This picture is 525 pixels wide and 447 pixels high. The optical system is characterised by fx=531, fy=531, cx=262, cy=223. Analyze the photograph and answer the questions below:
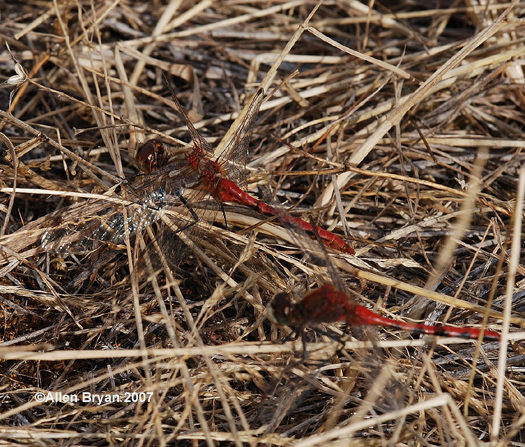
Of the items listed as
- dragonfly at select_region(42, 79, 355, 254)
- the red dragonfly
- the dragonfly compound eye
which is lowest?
the red dragonfly

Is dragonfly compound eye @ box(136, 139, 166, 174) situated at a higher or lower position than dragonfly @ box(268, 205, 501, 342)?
higher

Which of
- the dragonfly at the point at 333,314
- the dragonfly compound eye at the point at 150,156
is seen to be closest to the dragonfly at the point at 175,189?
the dragonfly compound eye at the point at 150,156

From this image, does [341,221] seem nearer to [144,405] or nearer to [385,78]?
[385,78]

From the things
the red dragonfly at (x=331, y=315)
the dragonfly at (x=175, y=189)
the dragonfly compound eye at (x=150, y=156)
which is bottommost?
the red dragonfly at (x=331, y=315)

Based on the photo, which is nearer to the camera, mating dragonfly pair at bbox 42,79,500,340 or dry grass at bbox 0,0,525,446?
dry grass at bbox 0,0,525,446

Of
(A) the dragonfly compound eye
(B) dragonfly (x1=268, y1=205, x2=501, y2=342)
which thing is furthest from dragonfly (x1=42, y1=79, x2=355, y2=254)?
(B) dragonfly (x1=268, y1=205, x2=501, y2=342)

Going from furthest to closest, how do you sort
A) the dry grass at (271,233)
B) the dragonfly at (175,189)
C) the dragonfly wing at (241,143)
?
1. the dragonfly wing at (241,143)
2. the dragonfly at (175,189)
3. the dry grass at (271,233)

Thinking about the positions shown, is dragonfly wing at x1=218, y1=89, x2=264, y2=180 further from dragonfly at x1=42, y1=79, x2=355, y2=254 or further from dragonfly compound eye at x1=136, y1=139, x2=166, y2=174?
dragonfly compound eye at x1=136, y1=139, x2=166, y2=174

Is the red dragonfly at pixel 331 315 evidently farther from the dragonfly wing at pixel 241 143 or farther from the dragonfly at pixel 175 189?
the dragonfly wing at pixel 241 143
